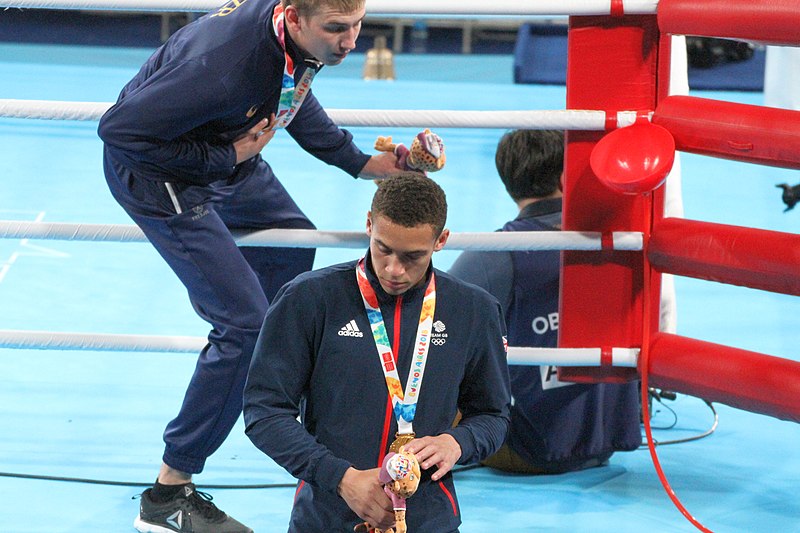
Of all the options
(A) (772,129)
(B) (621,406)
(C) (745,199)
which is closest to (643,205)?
(A) (772,129)

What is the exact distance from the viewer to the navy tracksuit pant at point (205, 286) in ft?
8.95

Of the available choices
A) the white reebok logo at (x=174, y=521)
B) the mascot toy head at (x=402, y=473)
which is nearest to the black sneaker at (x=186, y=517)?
the white reebok logo at (x=174, y=521)

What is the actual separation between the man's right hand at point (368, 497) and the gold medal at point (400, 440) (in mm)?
55

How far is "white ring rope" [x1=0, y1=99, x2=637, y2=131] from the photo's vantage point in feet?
9.37

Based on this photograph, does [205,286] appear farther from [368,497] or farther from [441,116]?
[368,497]

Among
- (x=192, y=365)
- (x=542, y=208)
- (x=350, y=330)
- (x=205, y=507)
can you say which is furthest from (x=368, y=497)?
(x=192, y=365)

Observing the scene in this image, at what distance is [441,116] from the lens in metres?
2.92

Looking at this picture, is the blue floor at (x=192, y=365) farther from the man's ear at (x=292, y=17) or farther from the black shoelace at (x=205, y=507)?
the man's ear at (x=292, y=17)

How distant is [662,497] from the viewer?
322 centimetres

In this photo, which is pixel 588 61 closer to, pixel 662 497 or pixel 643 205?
pixel 643 205

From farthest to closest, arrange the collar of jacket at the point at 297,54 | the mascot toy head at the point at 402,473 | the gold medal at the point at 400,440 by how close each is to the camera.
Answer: the collar of jacket at the point at 297,54
the gold medal at the point at 400,440
the mascot toy head at the point at 402,473

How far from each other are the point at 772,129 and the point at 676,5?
1.26 feet

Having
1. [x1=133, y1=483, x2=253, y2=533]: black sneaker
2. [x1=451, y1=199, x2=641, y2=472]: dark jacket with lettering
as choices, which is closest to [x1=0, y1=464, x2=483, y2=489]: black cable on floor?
[x1=133, y1=483, x2=253, y2=533]: black sneaker

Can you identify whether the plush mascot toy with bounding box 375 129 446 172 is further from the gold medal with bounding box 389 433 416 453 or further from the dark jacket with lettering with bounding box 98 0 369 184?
the gold medal with bounding box 389 433 416 453
